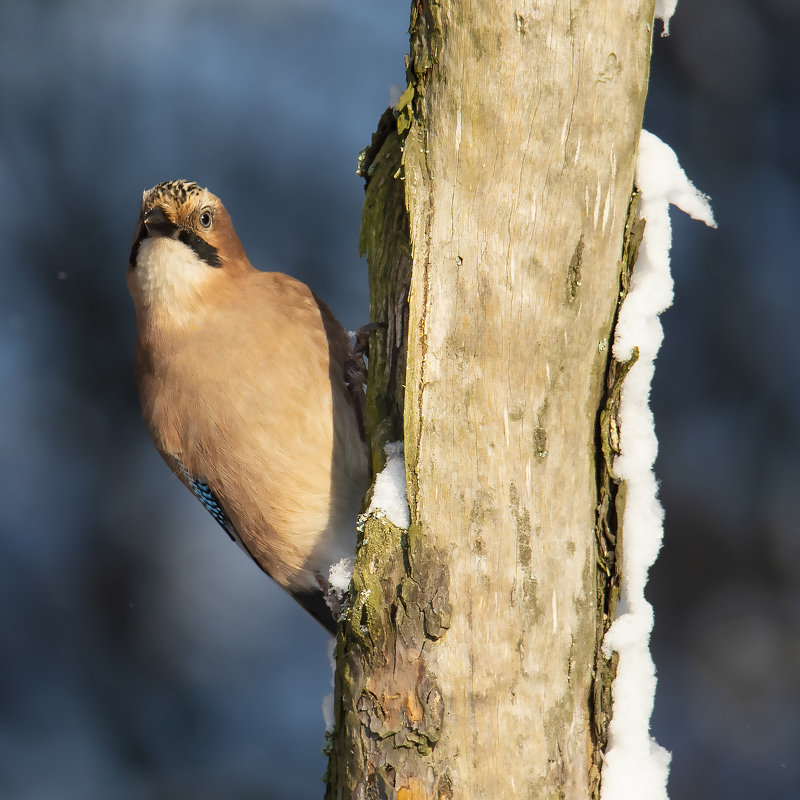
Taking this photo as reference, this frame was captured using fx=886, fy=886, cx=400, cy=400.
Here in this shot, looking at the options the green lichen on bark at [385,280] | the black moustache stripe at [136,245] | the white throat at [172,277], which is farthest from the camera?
the black moustache stripe at [136,245]

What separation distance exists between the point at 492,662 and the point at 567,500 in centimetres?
33

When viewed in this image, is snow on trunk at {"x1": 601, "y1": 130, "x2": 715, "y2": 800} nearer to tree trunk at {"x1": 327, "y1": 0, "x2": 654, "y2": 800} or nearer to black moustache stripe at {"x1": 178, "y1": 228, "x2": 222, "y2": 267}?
tree trunk at {"x1": 327, "y1": 0, "x2": 654, "y2": 800}

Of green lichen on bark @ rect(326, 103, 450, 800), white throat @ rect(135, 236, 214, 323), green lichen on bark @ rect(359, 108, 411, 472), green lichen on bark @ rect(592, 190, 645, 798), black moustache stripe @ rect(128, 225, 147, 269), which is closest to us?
green lichen on bark @ rect(326, 103, 450, 800)

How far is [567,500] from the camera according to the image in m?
1.66

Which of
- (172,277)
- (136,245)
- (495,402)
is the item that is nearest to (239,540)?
(172,277)

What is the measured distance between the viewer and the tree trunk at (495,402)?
5.18ft

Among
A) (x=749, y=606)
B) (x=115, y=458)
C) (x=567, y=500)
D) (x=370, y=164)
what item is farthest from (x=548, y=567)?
(x=115, y=458)

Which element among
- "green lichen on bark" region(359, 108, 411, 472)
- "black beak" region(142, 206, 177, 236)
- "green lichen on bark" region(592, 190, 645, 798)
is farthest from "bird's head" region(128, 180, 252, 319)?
"green lichen on bark" region(592, 190, 645, 798)

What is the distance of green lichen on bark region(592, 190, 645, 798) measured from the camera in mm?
1687

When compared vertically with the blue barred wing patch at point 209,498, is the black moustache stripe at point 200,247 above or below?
above

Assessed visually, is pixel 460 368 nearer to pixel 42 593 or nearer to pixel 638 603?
pixel 638 603

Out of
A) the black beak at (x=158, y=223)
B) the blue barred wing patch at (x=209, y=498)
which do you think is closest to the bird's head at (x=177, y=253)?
the black beak at (x=158, y=223)

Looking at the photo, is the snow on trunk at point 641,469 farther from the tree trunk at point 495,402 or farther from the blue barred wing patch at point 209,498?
the blue barred wing patch at point 209,498

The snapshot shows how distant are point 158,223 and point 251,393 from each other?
22.3 inches
